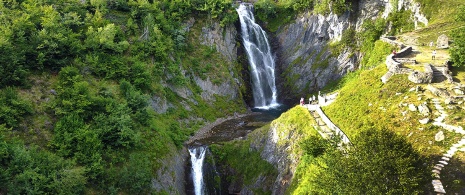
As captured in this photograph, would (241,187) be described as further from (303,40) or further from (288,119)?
(303,40)

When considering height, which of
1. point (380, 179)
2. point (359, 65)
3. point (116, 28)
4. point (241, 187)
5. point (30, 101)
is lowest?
point (241, 187)

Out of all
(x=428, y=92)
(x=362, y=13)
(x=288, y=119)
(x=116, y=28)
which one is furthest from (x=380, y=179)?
(x=362, y=13)

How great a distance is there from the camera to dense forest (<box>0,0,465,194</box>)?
99.2 feet

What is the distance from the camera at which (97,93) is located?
3919 centimetres

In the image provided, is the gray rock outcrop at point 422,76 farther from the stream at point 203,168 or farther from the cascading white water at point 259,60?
the cascading white water at point 259,60

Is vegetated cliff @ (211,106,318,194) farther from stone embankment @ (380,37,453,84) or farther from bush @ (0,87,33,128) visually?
bush @ (0,87,33,128)

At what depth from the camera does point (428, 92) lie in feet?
107

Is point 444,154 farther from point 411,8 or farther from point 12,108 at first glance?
point 411,8

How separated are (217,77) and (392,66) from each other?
→ 3140 centimetres

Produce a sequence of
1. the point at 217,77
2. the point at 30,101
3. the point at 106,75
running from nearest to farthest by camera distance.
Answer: the point at 30,101 < the point at 106,75 < the point at 217,77

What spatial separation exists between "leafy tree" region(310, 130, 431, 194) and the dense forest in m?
0.35

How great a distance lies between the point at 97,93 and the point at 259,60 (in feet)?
120

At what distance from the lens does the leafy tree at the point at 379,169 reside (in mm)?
21188

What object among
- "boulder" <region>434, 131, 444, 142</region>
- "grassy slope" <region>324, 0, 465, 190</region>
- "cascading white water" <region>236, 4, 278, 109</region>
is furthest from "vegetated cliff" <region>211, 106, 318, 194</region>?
"cascading white water" <region>236, 4, 278, 109</region>
